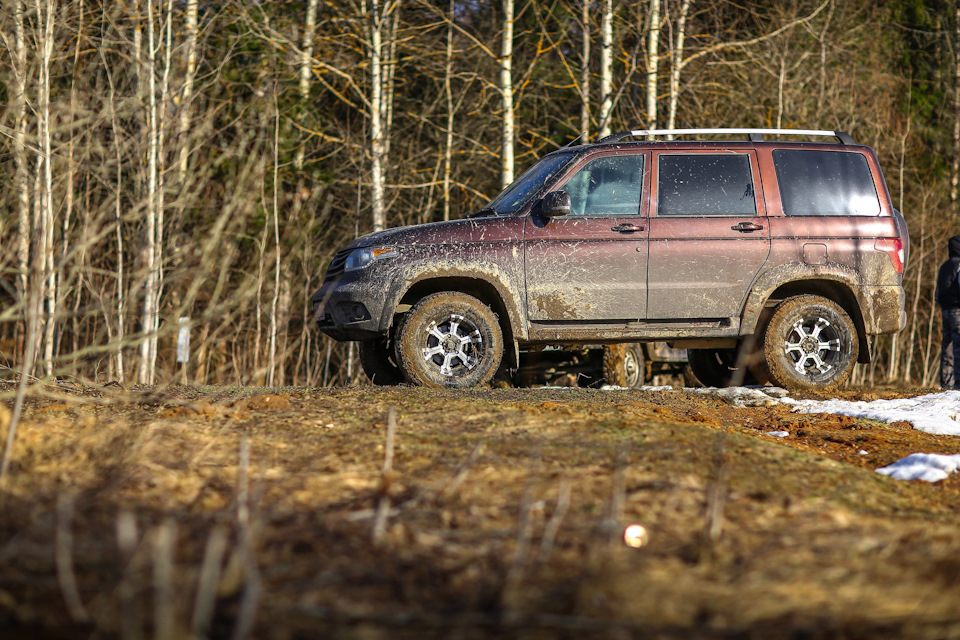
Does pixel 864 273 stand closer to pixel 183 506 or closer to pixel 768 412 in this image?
pixel 768 412

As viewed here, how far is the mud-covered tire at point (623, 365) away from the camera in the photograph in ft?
32.6

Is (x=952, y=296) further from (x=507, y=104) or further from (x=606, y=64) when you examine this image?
(x=606, y=64)

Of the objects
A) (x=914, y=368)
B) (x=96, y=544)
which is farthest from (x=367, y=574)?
(x=914, y=368)

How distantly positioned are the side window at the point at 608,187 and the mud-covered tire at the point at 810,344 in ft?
5.00

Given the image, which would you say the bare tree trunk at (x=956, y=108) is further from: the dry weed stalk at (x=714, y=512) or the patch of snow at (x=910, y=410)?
the dry weed stalk at (x=714, y=512)

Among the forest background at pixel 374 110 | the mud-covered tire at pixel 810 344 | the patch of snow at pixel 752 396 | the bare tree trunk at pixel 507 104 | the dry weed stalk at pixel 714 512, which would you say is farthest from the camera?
the bare tree trunk at pixel 507 104

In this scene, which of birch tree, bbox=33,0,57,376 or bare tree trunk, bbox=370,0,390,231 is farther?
bare tree trunk, bbox=370,0,390,231

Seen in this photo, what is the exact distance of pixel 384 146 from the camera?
16984 mm

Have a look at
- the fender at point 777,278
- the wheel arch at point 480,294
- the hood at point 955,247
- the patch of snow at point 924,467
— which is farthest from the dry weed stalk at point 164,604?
the hood at point 955,247

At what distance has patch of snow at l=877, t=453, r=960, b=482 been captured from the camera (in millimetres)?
5059

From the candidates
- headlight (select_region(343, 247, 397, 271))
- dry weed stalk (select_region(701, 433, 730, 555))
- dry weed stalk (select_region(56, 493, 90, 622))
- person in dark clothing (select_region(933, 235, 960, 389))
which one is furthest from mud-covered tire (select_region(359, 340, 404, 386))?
dry weed stalk (select_region(56, 493, 90, 622))

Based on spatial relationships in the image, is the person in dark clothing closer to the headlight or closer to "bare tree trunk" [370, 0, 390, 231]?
the headlight

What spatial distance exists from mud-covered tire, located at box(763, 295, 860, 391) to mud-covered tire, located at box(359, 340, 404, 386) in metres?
3.09

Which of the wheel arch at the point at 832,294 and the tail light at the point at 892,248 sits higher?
the tail light at the point at 892,248
